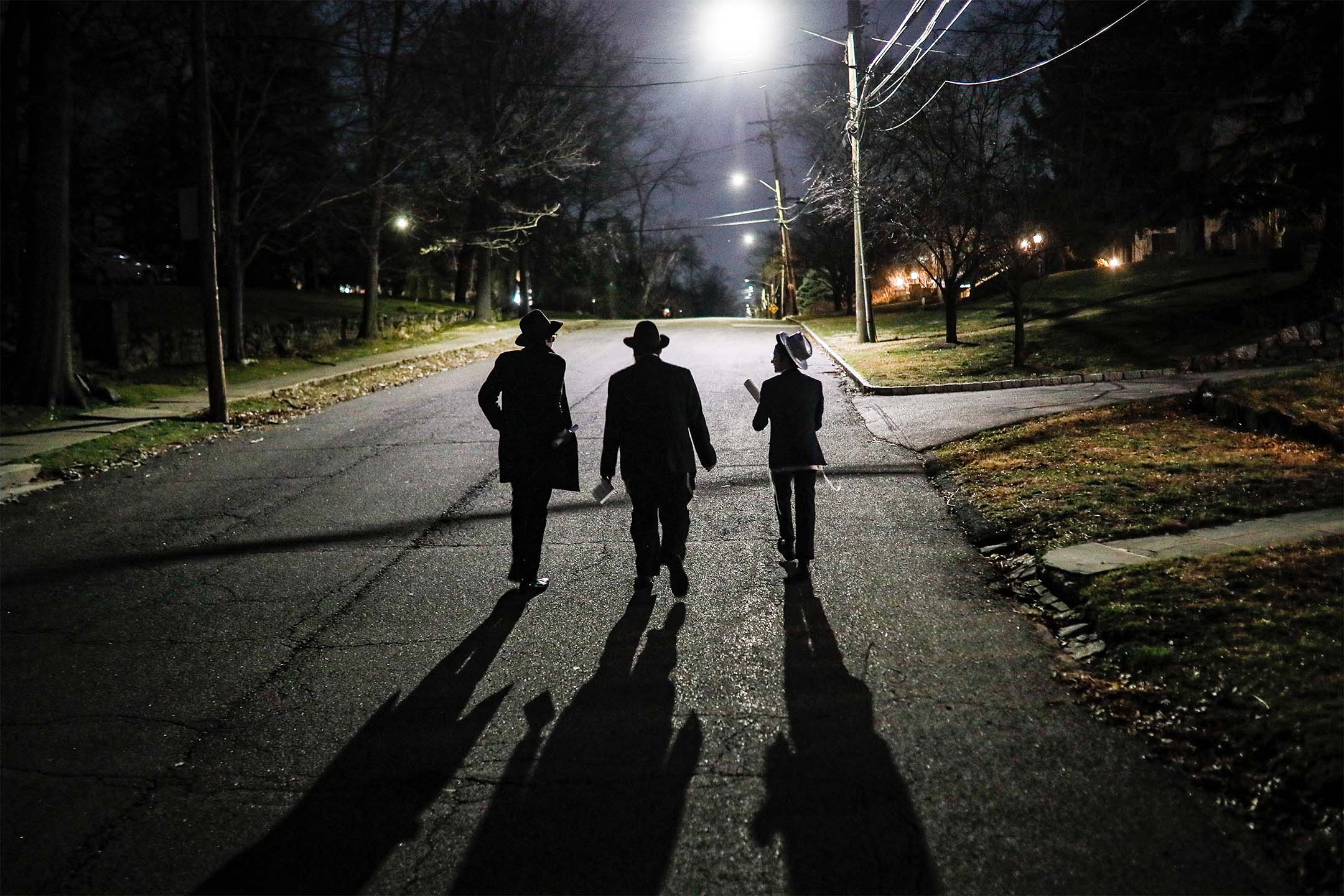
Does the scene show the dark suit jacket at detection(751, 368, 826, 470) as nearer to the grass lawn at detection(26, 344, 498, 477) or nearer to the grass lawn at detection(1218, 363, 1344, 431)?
the grass lawn at detection(1218, 363, 1344, 431)

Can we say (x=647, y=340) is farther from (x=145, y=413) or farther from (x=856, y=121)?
(x=856, y=121)

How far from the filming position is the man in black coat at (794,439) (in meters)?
7.04

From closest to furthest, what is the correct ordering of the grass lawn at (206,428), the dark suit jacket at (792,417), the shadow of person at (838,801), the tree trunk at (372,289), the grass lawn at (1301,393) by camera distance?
the shadow of person at (838,801) → the dark suit jacket at (792,417) → the grass lawn at (1301,393) → the grass lawn at (206,428) → the tree trunk at (372,289)

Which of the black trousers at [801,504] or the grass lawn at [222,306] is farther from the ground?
the grass lawn at [222,306]

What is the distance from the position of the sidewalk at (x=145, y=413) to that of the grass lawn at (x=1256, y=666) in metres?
12.3

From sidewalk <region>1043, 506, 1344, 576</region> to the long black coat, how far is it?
331cm

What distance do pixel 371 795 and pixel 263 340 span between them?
23.9 m

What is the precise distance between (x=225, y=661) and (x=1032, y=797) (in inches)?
168

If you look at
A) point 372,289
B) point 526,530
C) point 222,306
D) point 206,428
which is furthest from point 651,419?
point 222,306

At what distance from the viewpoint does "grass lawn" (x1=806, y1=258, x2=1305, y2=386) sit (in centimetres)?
1873

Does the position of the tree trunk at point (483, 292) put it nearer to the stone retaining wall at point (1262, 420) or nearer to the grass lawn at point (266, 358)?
the grass lawn at point (266, 358)

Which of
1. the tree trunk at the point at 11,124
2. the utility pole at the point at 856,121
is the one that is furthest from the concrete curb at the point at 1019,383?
the tree trunk at the point at 11,124

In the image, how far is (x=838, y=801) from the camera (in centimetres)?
391

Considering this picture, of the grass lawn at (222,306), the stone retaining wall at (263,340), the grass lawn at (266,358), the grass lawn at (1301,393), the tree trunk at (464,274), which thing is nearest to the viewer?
the grass lawn at (1301,393)
